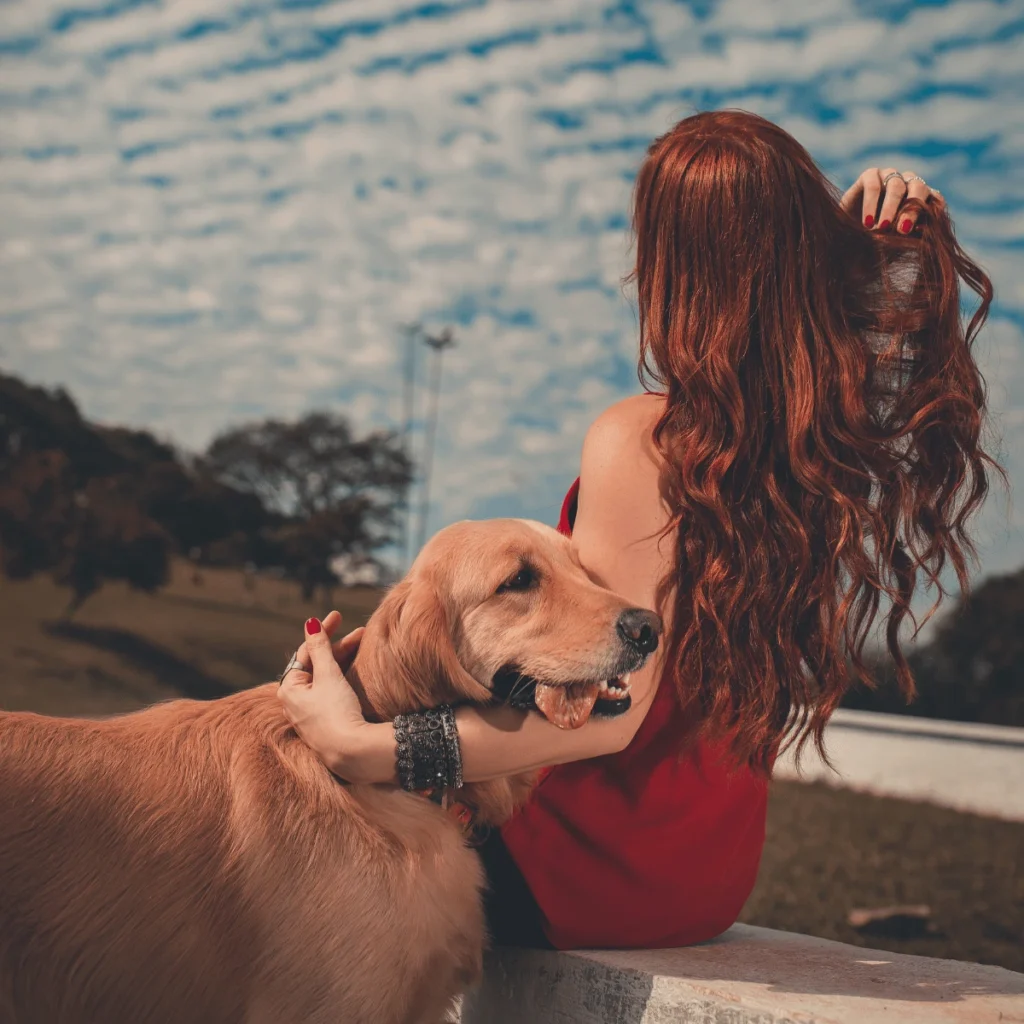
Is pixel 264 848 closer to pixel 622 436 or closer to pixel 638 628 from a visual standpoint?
pixel 638 628

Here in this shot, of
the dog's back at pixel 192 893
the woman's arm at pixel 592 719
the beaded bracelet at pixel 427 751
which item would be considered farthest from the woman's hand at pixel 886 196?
the dog's back at pixel 192 893

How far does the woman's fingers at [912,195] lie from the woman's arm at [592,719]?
91 cm

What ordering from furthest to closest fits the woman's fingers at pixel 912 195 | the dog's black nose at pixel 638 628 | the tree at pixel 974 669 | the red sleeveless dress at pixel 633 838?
the tree at pixel 974 669 < the woman's fingers at pixel 912 195 < the red sleeveless dress at pixel 633 838 < the dog's black nose at pixel 638 628

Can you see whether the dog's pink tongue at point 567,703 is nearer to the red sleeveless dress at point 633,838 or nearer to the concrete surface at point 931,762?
the red sleeveless dress at point 633,838

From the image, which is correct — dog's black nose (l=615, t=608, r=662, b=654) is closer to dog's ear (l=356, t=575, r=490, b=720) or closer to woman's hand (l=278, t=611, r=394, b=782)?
dog's ear (l=356, t=575, r=490, b=720)

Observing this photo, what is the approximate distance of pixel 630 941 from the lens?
3.04 metres

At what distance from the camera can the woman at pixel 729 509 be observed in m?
2.78

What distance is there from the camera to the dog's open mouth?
2.65 m

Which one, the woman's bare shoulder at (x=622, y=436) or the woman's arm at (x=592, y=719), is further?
the woman's bare shoulder at (x=622, y=436)

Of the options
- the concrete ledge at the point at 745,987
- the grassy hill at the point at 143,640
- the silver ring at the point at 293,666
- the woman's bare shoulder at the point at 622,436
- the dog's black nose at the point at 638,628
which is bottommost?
the grassy hill at the point at 143,640

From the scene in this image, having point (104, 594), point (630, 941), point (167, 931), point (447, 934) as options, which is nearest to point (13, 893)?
point (167, 931)

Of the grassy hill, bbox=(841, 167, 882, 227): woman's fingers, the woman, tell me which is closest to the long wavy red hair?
the woman

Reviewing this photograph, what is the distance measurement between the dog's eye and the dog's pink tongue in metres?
0.28

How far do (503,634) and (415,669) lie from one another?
0.87 feet
